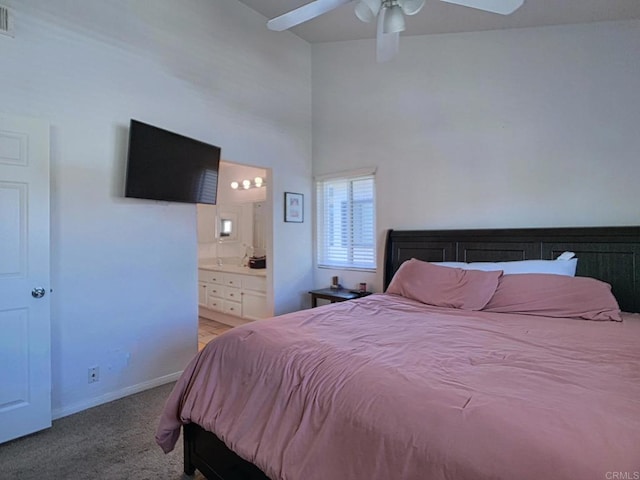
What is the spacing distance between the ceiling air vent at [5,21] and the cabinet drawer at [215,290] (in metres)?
3.58

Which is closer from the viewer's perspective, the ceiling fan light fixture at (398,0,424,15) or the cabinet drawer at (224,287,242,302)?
the ceiling fan light fixture at (398,0,424,15)

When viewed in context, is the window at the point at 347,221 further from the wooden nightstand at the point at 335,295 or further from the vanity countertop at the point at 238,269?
the vanity countertop at the point at 238,269

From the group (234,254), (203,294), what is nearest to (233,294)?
(203,294)

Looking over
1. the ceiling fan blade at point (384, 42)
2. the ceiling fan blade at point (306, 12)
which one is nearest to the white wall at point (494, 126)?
the ceiling fan blade at point (384, 42)

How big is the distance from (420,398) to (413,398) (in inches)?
0.9

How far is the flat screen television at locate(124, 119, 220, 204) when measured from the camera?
2814 millimetres

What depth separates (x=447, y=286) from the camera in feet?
8.96

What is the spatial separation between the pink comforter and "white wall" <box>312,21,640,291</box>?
47.6 inches

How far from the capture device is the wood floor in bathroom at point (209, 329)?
4.58 meters

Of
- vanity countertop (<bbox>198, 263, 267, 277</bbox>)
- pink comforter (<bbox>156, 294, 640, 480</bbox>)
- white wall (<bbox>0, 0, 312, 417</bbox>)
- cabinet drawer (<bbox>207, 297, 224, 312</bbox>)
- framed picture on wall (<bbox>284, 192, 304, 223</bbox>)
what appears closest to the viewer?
pink comforter (<bbox>156, 294, 640, 480</bbox>)

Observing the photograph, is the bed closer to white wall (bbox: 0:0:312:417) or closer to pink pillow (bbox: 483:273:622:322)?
pink pillow (bbox: 483:273:622:322)

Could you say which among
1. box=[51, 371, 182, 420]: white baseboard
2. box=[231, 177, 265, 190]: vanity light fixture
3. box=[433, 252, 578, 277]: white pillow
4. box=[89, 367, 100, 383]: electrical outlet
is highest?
box=[231, 177, 265, 190]: vanity light fixture

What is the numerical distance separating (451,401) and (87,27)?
134 inches

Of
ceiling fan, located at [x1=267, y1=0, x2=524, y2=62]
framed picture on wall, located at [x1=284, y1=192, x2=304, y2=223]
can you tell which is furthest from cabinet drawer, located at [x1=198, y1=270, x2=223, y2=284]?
ceiling fan, located at [x1=267, y1=0, x2=524, y2=62]
